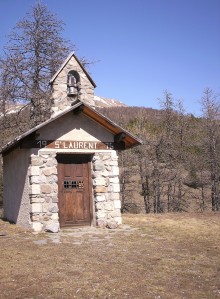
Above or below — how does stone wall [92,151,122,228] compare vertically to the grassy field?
above

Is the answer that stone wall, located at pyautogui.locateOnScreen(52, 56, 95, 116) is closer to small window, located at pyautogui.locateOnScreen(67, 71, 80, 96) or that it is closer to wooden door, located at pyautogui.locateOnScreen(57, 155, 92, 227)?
small window, located at pyautogui.locateOnScreen(67, 71, 80, 96)

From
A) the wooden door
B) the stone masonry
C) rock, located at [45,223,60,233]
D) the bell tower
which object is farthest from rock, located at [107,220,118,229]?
the bell tower

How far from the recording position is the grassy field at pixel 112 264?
5.06 metres

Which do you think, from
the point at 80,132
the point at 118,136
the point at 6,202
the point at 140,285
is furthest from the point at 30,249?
the point at 6,202

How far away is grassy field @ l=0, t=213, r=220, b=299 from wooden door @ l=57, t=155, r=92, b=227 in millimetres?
1260

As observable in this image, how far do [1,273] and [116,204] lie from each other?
20.2 feet

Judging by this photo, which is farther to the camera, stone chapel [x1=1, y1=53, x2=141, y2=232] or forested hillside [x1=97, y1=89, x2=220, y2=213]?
forested hillside [x1=97, y1=89, x2=220, y2=213]

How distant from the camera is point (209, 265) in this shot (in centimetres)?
656

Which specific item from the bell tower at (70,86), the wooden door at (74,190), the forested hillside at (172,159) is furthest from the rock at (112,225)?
the forested hillside at (172,159)

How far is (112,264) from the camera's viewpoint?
655 centimetres

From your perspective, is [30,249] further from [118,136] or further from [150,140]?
[150,140]

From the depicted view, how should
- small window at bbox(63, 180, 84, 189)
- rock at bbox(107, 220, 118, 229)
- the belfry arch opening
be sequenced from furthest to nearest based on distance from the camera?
1. the belfry arch opening
2. small window at bbox(63, 180, 84, 189)
3. rock at bbox(107, 220, 118, 229)

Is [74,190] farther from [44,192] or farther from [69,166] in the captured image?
[44,192]

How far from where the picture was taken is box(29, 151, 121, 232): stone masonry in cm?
1053
